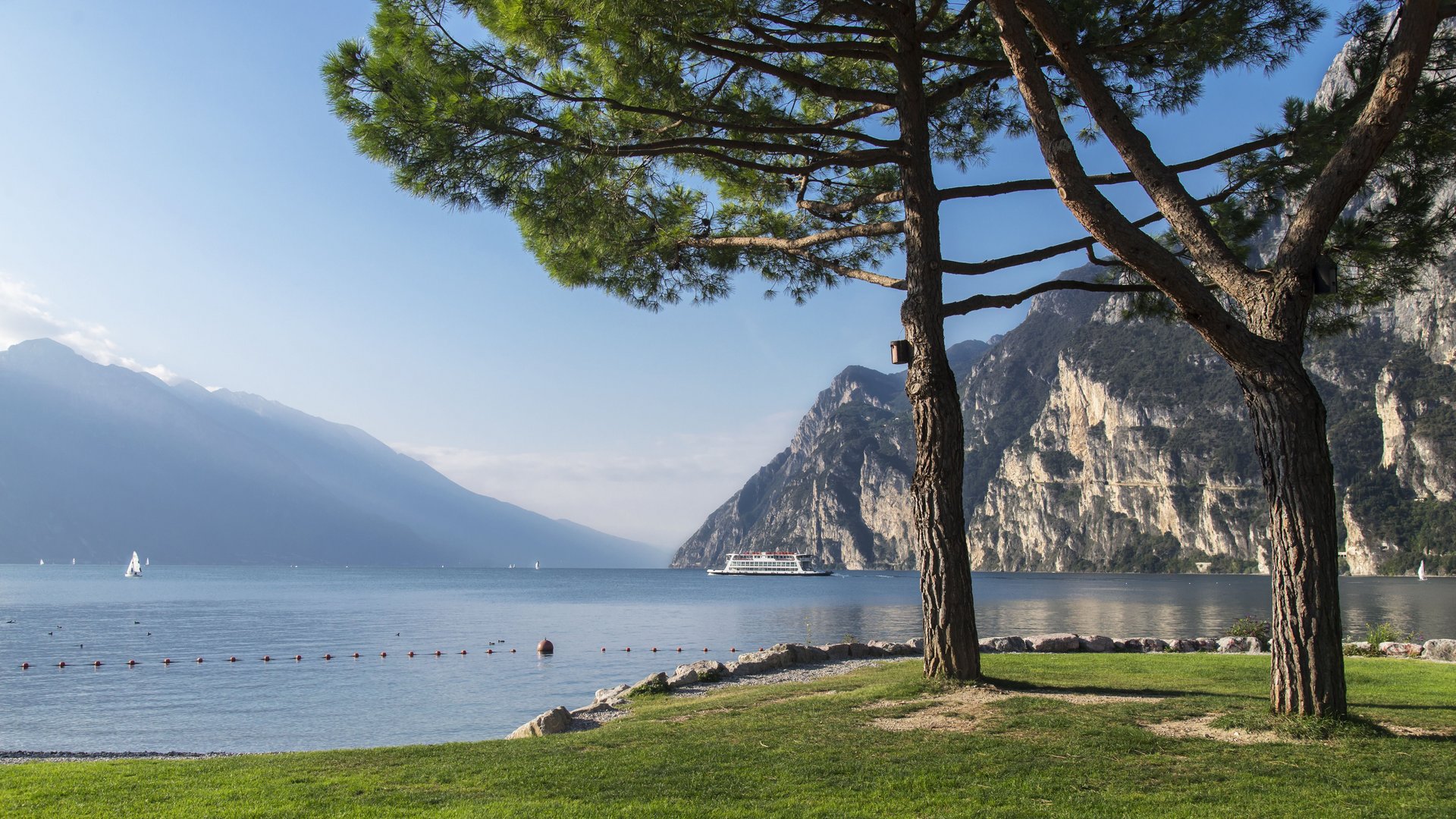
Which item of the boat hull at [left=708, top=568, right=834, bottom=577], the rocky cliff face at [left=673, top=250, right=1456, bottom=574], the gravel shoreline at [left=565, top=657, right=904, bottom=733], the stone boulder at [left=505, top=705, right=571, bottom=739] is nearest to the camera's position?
the stone boulder at [left=505, top=705, right=571, bottom=739]

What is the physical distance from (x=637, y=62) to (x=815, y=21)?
2.33m

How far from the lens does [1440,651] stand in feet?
45.6

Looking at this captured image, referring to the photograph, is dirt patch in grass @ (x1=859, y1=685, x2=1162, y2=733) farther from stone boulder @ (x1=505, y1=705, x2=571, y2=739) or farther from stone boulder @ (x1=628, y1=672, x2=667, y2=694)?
stone boulder @ (x1=628, y1=672, x2=667, y2=694)

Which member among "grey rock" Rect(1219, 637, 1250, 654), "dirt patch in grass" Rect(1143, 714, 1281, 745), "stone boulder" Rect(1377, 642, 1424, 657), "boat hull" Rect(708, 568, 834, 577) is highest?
"dirt patch in grass" Rect(1143, 714, 1281, 745)

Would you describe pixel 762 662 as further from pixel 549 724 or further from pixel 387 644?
pixel 387 644

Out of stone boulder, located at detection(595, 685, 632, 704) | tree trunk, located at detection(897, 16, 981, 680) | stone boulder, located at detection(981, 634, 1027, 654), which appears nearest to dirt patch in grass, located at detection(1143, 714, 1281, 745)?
tree trunk, located at detection(897, 16, 981, 680)

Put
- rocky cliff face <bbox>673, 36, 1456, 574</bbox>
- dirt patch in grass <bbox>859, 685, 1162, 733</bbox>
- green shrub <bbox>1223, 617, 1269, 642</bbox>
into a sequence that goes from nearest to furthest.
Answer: dirt patch in grass <bbox>859, 685, 1162, 733</bbox> → green shrub <bbox>1223, 617, 1269, 642</bbox> → rocky cliff face <bbox>673, 36, 1456, 574</bbox>

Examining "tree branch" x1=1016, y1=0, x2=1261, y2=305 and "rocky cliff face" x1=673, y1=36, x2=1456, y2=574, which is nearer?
"tree branch" x1=1016, y1=0, x2=1261, y2=305

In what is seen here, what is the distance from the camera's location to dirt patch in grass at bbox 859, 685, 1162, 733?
7184 millimetres

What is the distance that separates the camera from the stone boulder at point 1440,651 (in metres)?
13.8

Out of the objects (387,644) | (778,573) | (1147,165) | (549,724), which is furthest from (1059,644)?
(778,573)

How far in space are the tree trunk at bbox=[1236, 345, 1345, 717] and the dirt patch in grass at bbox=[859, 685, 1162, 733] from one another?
1.82 metres

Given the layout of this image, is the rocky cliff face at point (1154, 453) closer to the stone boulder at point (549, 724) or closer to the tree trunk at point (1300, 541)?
the tree trunk at point (1300, 541)

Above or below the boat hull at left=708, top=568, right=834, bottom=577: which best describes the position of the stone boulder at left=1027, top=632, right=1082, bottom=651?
above
